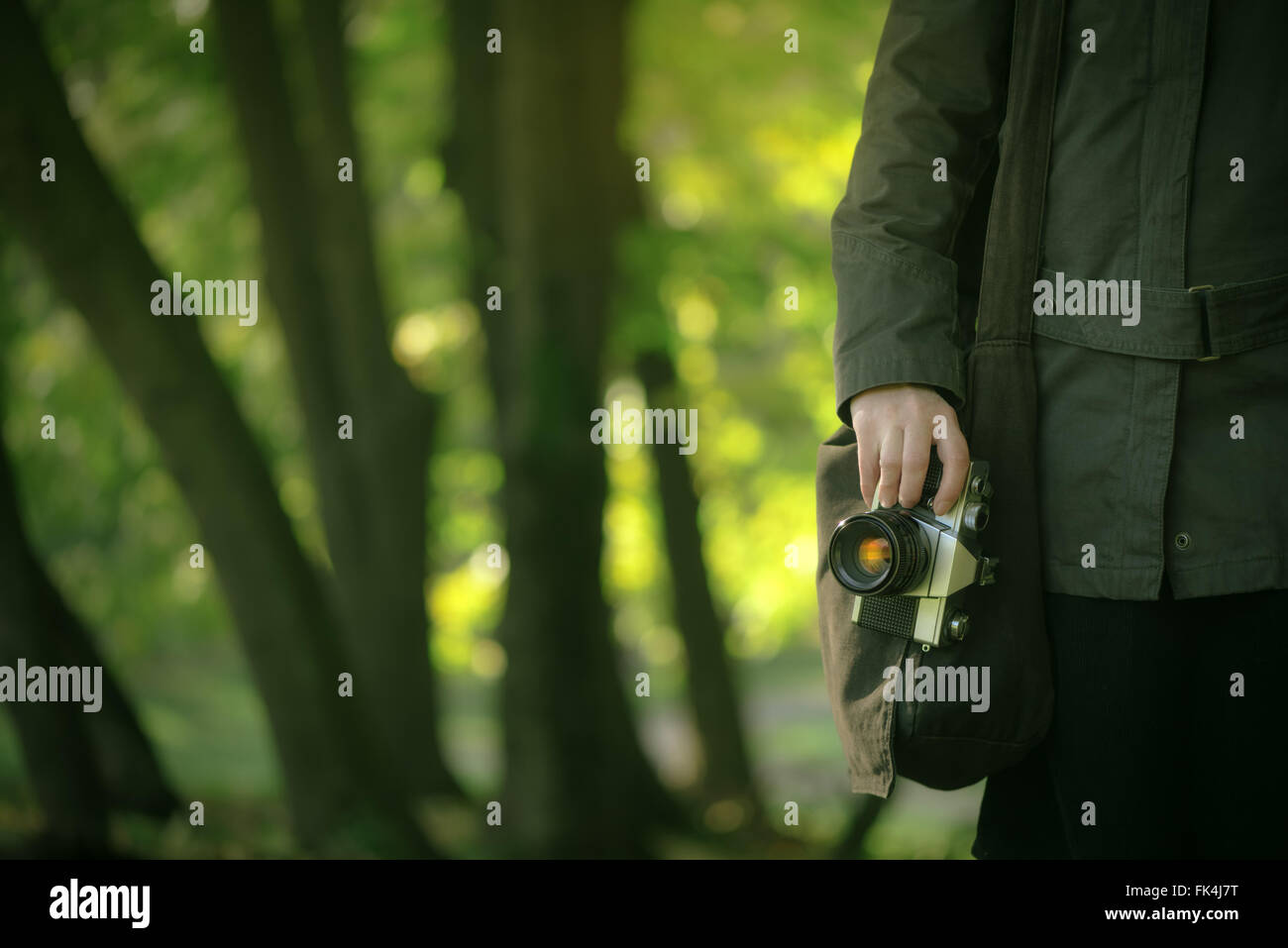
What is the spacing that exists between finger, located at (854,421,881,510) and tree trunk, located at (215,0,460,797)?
469cm

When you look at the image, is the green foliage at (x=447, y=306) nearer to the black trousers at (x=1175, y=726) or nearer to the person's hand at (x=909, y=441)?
the person's hand at (x=909, y=441)

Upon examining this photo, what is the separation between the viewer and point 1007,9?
5.07 ft

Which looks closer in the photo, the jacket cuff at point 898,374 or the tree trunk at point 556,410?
the jacket cuff at point 898,374

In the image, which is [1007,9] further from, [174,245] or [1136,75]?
[174,245]

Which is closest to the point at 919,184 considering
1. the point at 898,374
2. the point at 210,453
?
the point at 898,374

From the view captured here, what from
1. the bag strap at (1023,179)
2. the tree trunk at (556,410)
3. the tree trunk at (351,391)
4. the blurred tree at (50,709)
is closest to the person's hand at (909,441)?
the bag strap at (1023,179)

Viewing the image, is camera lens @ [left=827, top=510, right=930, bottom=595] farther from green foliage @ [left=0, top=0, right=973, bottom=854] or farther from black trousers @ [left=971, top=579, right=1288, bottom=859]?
green foliage @ [left=0, top=0, right=973, bottom=854]

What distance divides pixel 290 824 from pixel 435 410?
3.06 meters

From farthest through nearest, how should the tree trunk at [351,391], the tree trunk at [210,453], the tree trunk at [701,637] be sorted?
the tree trunk at [701,637], the tree trunk at [351,391], the tree trunk at [210,453]

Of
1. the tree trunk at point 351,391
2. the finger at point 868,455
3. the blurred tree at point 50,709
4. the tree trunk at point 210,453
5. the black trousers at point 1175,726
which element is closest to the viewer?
the black trousers at point 1175,726

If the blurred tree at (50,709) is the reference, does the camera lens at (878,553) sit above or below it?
above

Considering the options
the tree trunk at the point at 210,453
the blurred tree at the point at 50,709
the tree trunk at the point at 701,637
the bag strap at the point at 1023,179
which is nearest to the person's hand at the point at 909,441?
the bag strap at the point at 1023,179

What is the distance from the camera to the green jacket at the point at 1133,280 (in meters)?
1.40

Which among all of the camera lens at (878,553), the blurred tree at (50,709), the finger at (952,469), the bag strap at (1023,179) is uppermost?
the bag strap at (1023,179)
